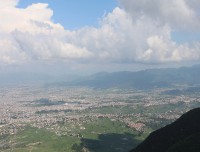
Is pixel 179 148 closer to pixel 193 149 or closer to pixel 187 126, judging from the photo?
pixel 193 149

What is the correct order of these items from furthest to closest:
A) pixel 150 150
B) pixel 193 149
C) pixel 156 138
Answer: pixel 156 138 → pixel 150 150 → pixel 193 149

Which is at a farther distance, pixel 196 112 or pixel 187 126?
pixel 196 112

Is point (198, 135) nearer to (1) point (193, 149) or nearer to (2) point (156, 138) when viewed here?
(1) point (193, 149)

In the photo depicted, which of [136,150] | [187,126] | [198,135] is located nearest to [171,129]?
[187,126]

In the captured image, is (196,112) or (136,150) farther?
(196,112)

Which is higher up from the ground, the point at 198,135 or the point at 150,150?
the point at 198,135

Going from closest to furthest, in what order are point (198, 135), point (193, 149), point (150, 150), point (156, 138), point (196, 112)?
point (193, 149), point (198, 135), point (150, 150), point (156, 138), point (196, 112)

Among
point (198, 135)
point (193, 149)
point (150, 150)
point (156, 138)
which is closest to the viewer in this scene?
point (193, 149)

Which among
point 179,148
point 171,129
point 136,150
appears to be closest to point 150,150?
point 136,150

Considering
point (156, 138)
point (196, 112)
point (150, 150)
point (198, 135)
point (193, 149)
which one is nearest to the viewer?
point (193, 149)
